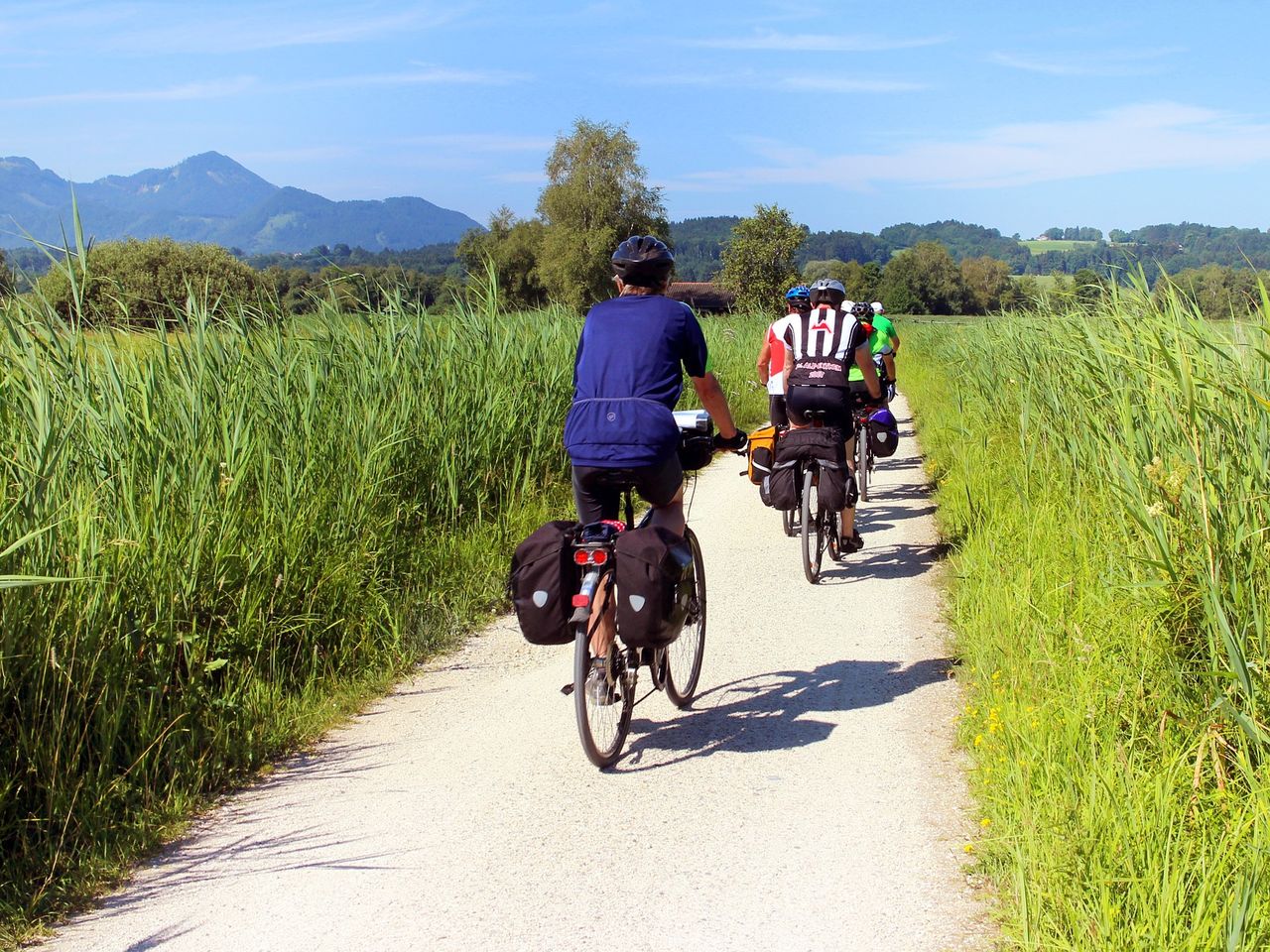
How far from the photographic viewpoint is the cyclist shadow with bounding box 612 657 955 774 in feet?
16.0

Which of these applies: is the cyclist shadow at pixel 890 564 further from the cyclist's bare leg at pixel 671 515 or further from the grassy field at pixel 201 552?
the cyclist's bare leg at pixel 671 515

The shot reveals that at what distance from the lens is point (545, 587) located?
4363 mm

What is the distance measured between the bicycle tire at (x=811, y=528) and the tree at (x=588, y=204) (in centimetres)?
6669

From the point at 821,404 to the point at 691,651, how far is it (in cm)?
313

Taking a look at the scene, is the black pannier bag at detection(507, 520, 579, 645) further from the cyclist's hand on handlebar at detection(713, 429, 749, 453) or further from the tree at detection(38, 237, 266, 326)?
the tree at detection(38, 237, 266, 326)

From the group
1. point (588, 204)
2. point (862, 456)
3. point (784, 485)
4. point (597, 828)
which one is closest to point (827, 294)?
point (784, 485)

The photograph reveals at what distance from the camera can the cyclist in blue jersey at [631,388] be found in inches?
175

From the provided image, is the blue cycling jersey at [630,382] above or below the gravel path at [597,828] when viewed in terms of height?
above

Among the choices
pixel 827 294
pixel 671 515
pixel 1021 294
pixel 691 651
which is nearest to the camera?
pixel 671 515

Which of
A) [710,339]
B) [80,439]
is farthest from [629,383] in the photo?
[710,339]

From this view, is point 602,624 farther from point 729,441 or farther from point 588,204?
point 588,204

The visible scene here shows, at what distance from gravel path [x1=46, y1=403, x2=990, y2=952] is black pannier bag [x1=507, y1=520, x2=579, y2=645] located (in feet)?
2.04

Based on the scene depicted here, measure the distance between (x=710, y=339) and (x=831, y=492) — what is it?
13347 mm

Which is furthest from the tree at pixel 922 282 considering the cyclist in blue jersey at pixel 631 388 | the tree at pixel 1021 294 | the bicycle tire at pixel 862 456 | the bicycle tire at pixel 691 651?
the cyclist in blue jersey at pixel 631 388
